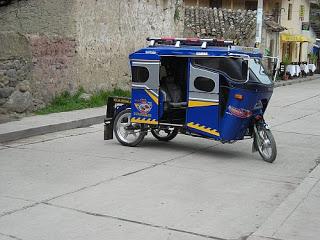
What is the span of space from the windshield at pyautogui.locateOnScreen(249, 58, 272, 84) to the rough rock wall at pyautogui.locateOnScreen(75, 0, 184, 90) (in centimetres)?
728

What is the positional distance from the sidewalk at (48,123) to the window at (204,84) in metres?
3.79

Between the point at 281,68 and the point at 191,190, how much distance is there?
27.9m

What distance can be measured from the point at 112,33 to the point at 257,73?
29.1 ft

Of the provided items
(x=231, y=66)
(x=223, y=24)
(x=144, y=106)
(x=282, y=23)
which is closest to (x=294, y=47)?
(x=282, y=23)

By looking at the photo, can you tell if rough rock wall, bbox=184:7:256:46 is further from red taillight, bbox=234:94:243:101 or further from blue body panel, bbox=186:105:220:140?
red taillight, bbox=234:94:243:101

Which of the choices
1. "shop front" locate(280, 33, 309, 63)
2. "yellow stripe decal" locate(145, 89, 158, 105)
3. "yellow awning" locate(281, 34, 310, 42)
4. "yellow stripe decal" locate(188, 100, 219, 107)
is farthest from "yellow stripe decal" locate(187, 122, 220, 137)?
"yellow awning" locate(281, 34, 310, 42)

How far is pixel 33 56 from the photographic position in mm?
14109

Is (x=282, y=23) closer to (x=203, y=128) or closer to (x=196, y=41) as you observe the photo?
(x=196, y=41)

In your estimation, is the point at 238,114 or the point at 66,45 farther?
the point at 66,45

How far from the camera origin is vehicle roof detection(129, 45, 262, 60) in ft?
30.5

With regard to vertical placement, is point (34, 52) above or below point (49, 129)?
above

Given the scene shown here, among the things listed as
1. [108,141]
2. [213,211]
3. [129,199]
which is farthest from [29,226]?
[108,141]

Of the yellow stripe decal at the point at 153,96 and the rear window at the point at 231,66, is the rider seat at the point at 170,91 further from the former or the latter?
the rear window at the point at 231,66

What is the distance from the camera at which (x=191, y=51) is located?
960cm
